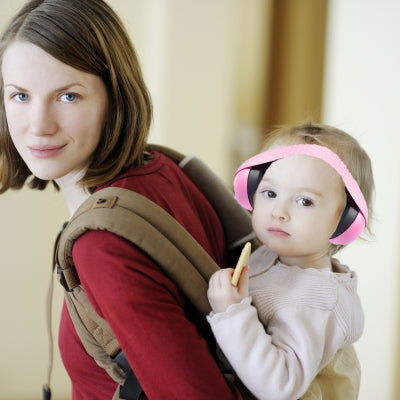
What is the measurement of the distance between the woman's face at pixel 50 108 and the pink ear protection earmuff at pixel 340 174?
0.28m

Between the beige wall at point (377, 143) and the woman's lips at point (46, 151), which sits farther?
the beige wall at point (377, 143)

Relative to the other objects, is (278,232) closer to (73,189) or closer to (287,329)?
A: (287,329)

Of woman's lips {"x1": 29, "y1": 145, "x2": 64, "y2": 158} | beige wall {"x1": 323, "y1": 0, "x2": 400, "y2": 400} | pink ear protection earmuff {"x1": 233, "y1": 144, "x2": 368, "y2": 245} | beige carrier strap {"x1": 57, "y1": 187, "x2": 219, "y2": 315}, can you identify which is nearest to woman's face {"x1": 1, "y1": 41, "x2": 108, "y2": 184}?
woman's lips {"x1": 29, "y1": 145, "x2": 64, "y2": 158}

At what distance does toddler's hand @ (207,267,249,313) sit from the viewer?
0.93m

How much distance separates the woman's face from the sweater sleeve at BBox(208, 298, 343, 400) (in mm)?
378

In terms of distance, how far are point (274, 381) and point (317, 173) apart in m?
0.34

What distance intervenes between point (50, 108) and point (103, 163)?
5.5 inches

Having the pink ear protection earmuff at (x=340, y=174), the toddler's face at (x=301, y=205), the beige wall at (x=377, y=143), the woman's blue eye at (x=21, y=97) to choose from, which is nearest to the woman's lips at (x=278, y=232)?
the toddler's face at (x=301, y=205)

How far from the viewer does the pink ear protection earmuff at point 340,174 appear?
102cm

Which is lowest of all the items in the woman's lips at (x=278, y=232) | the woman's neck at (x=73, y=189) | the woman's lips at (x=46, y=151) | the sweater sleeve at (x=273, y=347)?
the sweater sleeve at (x=273, y=347)

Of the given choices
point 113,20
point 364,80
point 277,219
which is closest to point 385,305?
point 364,80

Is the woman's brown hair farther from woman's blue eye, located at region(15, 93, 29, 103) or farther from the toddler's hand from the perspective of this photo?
the toddler's hand

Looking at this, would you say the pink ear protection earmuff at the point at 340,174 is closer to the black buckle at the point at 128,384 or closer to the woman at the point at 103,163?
the woman at the point at 103,163

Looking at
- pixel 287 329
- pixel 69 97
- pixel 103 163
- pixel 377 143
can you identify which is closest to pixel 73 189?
pixel 103 163
